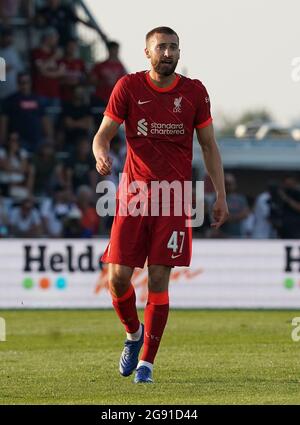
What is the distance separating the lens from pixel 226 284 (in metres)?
18.8

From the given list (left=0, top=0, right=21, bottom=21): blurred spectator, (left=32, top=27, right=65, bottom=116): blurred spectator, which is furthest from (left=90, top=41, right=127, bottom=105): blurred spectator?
(left=0, top=0, right=21, bottom=21): blurred spectator

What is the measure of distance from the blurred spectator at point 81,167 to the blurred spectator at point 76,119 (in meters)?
0.30

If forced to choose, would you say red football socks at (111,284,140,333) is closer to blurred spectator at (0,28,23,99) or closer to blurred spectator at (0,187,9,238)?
blurred spectator at (0,187,9,238)

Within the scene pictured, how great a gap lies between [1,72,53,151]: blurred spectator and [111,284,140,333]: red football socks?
12440mm

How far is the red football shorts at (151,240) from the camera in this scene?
9352mm

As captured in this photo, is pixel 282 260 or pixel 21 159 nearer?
pixel 282 260

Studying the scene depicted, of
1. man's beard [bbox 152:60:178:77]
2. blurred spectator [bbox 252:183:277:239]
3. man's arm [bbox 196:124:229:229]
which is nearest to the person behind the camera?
man's beard [bbox 152:60:178:77]

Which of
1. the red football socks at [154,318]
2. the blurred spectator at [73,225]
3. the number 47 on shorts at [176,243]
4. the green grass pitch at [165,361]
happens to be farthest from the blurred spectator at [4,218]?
the number 47 on shorts at [176,243]

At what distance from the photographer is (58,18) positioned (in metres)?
23.7

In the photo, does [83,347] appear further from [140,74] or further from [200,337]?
[140,74]

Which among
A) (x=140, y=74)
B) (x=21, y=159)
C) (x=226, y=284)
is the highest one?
(x=140, y=74)

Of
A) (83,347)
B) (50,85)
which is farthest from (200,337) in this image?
(50,85)

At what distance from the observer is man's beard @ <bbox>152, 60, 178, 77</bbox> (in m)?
9.28

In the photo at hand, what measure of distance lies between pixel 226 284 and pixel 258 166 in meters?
8.23
